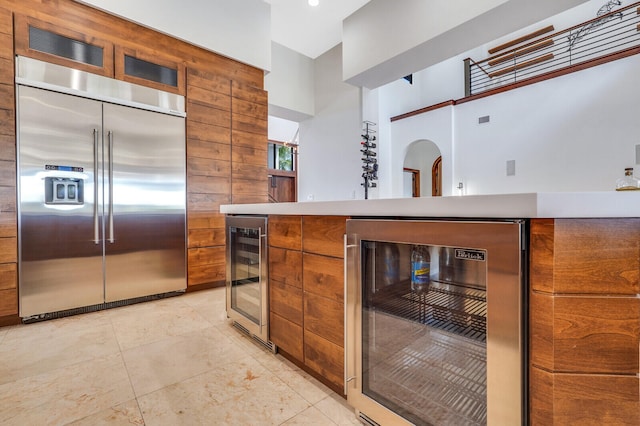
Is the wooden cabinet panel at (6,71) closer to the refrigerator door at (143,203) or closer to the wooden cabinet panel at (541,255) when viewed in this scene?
the refrigerator door at (143,203)

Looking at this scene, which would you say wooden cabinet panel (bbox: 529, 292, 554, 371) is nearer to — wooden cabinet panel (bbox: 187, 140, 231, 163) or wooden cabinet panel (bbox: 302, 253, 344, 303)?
wooden cabinet panel (bbox: 302, 253, 344, 303)

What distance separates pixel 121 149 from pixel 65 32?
1.06 m

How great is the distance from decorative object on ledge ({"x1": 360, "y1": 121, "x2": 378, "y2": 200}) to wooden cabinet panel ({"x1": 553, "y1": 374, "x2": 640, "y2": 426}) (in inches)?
192

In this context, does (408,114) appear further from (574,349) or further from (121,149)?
(574,349)

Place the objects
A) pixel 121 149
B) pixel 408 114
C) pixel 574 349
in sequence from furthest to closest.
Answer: pixel 408 114
pixel 121 149
pixel 574 349

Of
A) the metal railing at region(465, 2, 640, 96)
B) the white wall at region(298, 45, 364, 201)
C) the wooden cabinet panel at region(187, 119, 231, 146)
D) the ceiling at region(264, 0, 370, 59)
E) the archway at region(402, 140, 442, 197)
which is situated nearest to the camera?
the wooden cabinet panel at region(187, 119, 231, 146)

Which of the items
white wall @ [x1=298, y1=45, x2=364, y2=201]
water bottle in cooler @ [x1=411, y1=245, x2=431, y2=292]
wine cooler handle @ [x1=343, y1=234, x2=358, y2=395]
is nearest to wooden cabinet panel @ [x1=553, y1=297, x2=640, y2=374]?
water bottle in cooler @ [x1=411, y1=245, x2=431, y2=292]

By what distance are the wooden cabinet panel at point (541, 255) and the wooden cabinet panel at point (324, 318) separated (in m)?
0.74

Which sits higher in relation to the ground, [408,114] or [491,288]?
[408,114]

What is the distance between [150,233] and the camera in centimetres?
295

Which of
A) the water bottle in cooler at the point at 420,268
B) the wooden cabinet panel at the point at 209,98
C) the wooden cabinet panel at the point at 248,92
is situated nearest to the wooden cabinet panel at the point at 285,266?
the water bottle in cooler at the point at 420,268

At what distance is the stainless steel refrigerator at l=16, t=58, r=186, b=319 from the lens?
94.3 inches

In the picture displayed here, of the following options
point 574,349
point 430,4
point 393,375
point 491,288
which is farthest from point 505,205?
point 430,4

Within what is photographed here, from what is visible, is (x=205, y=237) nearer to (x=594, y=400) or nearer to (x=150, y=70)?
(x=150, y=70)
